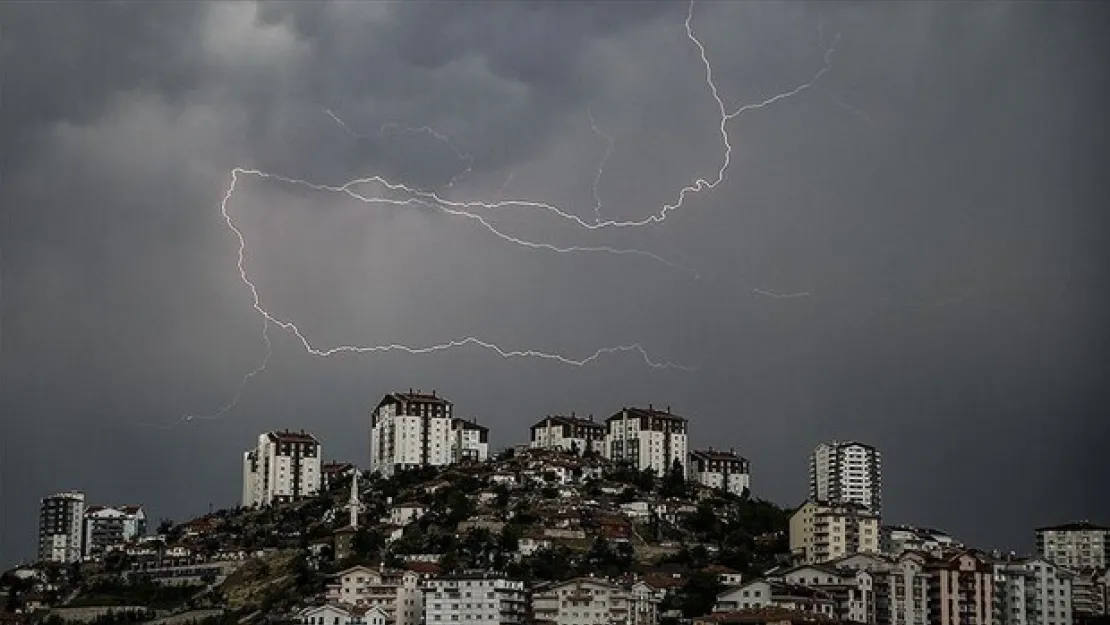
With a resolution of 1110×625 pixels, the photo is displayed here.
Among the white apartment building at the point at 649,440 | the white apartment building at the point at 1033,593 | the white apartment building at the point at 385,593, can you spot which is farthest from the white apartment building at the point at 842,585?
the white apartment building at the point at 649,440

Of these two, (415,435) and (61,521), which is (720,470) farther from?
(61,521)

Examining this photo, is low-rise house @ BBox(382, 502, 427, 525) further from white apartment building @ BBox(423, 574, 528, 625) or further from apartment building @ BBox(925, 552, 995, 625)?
apartment building @ BBox(925, 552, 995, 625)

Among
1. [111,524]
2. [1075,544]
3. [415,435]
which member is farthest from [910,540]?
[111,524]

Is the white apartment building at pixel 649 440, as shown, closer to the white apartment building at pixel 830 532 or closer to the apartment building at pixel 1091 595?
the white apartment building at pixel 830 532

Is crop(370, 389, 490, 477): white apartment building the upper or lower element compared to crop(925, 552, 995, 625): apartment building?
upper

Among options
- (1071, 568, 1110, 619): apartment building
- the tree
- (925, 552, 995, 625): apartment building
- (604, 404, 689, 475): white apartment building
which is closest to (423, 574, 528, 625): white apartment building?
(925, 552, 995, 625): apartment building

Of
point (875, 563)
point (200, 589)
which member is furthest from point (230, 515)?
point (875, 563)
